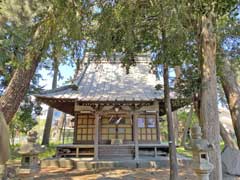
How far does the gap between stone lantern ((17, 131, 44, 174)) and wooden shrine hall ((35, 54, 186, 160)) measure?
4744 millimetres

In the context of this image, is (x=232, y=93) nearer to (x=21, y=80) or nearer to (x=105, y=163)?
(x=21, y=80)

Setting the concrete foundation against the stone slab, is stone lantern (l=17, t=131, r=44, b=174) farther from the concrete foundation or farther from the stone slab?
the concrete foundation

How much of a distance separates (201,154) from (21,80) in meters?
3.71

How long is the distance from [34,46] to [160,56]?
2661 mm

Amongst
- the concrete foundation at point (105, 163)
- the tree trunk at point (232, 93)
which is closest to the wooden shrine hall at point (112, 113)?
the concrete foundation at point (105, 163)

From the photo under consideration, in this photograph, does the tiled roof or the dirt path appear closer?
the dirt path

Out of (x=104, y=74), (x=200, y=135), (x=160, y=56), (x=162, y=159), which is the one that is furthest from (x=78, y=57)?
(x=104, y=74)

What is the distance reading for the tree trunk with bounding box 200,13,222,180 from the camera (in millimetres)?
3939

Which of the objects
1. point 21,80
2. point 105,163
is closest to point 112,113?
point 105,163

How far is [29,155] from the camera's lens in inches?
155

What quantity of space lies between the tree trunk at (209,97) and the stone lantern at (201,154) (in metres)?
0.18

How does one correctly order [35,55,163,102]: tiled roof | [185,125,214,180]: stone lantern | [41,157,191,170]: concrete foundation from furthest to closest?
[35,55,163,102]: tiled roof, [41,157,191,170]: concrete foundation, [185,125,214,180]: stone lantern

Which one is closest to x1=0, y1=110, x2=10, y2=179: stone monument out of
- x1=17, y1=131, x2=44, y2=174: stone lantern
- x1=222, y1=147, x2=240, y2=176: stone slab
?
x1=17, y1=131, x2=44, y2=174: stone lantern

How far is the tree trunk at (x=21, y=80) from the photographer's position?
462 centimetres
